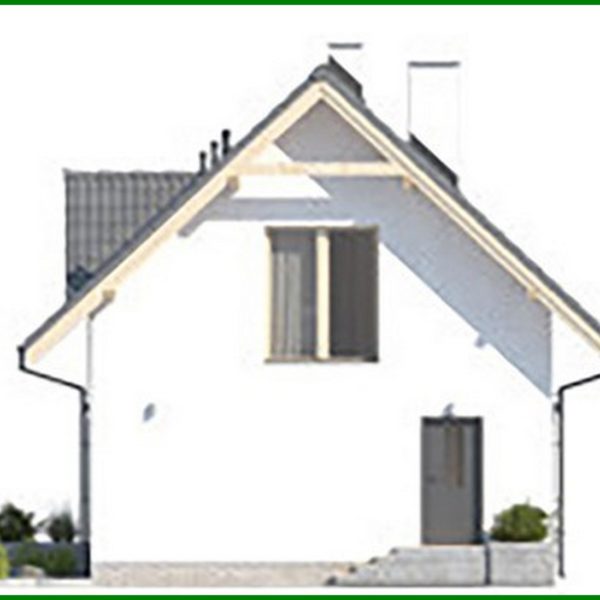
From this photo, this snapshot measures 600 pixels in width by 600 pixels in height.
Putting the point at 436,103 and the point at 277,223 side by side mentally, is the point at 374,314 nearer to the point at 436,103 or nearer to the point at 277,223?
the point at 277,223

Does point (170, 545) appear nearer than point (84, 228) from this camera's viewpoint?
Yes

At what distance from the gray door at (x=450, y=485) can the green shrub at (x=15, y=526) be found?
728 centimetres

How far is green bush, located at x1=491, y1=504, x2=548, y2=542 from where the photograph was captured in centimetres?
4128

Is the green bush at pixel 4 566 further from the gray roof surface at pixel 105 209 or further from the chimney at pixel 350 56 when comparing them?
the chimney at pixel 350 56

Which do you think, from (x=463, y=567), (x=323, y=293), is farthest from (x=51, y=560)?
(x=463, y=567)

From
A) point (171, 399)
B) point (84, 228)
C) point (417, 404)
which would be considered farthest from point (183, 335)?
point (84, 228)

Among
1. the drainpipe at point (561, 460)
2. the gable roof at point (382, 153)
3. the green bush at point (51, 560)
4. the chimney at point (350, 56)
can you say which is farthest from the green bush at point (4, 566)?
the chimney at point (350, 56)

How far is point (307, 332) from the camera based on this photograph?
138 feet

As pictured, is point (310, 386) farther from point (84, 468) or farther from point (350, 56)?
point (350, 56)

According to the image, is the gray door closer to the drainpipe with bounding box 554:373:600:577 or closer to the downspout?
the drainpipe with bounding box 554:373:600:577

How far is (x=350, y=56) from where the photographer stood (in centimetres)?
4656

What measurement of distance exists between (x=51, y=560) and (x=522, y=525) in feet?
24.5

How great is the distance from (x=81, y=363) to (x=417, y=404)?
16.7 feet

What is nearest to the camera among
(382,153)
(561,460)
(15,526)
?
(382,153)
